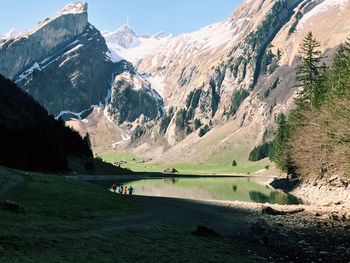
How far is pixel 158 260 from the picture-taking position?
76.9 ft

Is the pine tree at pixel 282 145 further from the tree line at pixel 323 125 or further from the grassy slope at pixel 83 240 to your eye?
the grassy slope at pixel 83 240

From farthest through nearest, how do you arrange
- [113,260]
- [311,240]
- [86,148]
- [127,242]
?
[86,148] < [311,240] < [127,242] < [113,260]

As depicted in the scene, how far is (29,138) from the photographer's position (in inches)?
4220

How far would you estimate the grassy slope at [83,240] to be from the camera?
897 inches

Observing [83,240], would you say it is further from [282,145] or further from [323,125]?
[282,145]

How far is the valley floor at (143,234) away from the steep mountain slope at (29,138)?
52.2 metres

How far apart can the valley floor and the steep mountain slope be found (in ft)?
171

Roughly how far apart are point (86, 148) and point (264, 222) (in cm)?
13830

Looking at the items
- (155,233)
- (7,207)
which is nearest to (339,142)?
(155,233)

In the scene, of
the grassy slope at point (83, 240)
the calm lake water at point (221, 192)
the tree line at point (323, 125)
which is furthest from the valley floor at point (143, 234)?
the calm lake water at point (221, 192)

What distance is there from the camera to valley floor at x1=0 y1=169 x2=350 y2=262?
24.0 meters

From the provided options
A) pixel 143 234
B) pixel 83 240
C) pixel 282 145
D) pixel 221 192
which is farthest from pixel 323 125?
pixel 282 145

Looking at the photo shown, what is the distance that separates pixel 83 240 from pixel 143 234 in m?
5.92

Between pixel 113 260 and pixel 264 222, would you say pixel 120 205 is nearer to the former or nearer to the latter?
pixel 264 222
